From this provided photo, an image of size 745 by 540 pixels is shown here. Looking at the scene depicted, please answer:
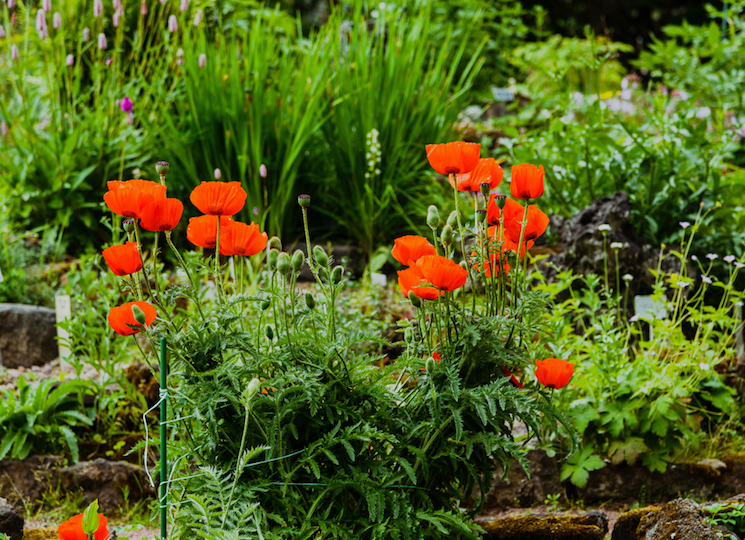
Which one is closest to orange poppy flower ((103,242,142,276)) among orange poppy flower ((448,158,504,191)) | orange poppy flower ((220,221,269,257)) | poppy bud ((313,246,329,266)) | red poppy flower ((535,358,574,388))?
orange poppy flower ((220,221,269,257))

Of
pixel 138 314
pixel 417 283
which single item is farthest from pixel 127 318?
pixel 417 283

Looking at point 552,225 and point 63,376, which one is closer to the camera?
point 63,376

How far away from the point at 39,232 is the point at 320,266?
124 inches

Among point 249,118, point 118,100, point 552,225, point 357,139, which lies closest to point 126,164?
point 118,100

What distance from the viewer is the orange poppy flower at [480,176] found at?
1.35 metres

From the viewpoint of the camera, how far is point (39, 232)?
12.8 ft

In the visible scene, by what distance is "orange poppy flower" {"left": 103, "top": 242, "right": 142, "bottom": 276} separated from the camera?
1.21 m

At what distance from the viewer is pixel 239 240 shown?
1322mm

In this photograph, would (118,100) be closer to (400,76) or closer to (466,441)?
(400,76)

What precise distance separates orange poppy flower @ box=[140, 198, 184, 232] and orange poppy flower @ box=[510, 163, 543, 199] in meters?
0.64

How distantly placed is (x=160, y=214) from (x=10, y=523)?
914 millimetres

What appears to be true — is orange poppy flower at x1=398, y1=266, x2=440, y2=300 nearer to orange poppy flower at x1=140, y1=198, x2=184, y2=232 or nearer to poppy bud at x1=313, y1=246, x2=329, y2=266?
poppy bud at x1=313, y1=246, x2=329, y2=266

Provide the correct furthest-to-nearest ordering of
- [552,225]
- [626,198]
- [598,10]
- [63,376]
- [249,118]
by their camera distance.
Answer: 1. [598,10]
2. [249,118]
3. [552,225]
4. [626,198]
5. [63,376]

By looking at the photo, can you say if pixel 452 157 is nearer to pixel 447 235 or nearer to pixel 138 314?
pixel 447 235
